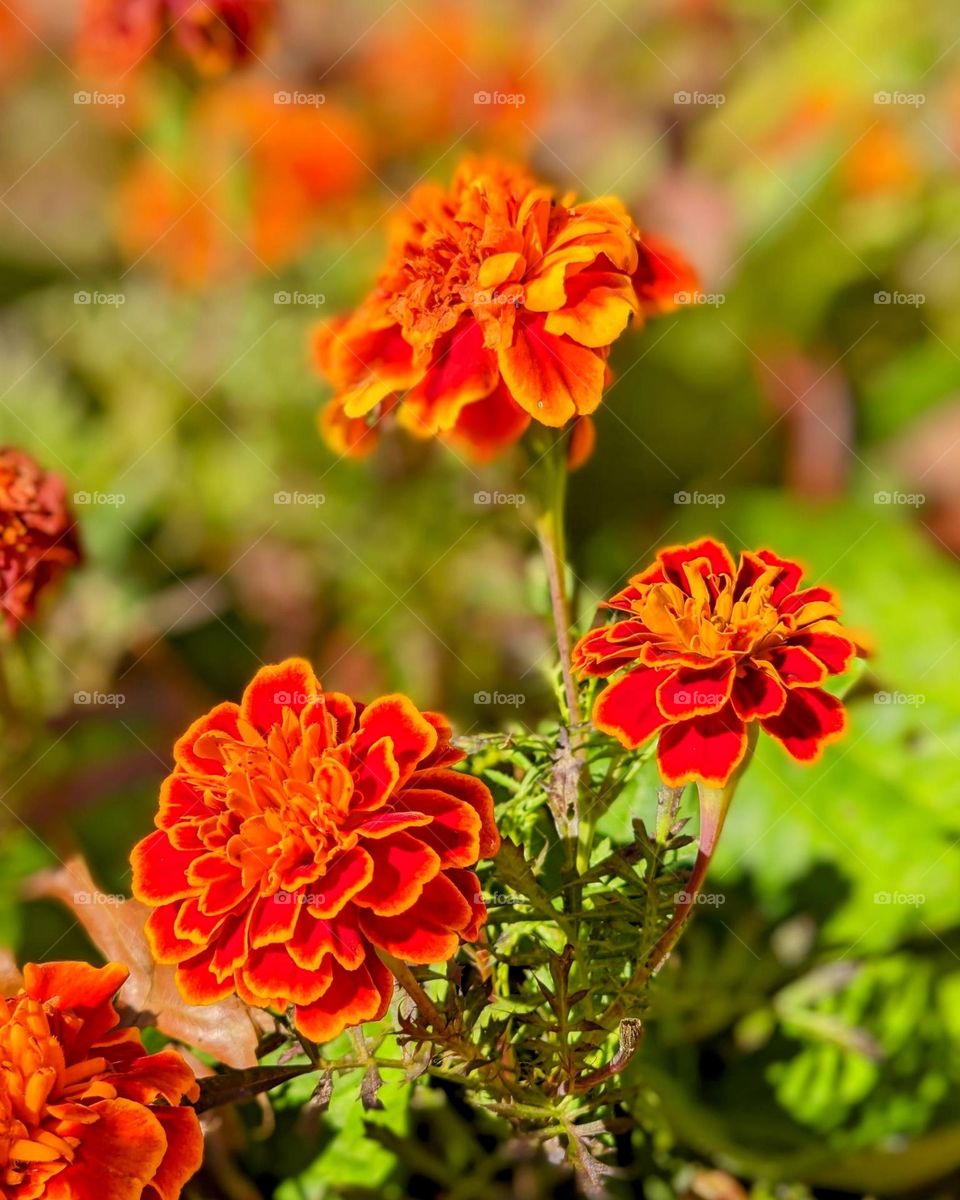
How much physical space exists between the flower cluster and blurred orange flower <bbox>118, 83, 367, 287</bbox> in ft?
1.50

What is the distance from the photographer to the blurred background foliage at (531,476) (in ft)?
4.11

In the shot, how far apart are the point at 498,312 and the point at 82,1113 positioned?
1.87 feet

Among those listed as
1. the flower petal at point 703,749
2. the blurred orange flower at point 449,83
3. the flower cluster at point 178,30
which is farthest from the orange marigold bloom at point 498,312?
the blurred orange flower at point 449,83

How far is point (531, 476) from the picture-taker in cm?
94

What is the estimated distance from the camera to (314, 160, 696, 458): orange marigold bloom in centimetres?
82

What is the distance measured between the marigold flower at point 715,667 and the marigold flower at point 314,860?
0.39 ft

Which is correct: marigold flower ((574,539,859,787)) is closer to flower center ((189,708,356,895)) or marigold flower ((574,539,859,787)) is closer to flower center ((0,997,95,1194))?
flower center ((189,708,356,895))

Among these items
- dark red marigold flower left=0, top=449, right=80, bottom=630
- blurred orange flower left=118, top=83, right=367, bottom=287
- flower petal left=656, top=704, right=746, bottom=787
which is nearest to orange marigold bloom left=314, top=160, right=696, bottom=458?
flower petal left=656, top=704, right=746, bottom=787

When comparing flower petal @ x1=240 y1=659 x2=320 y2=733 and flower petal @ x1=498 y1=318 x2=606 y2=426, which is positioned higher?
flower petal @ x1=498 y1=318 x2=606 y2=426

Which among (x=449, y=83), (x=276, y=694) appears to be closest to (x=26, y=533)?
(x=276, y=694)

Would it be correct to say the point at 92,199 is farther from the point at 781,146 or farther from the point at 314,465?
the point at 781,146

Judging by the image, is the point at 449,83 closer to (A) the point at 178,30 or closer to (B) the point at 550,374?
(A) the point at 178,30

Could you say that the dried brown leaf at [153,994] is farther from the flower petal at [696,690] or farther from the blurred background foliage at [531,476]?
the flower petal at [696,690]

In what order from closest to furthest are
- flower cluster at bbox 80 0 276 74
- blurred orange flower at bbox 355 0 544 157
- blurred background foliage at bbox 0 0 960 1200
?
blurred background foliage at bbox 0 0 960 1200 → flower cluster at bbox 80 0 276 74 → blurred orange flower at bbox 355 0 544 157
